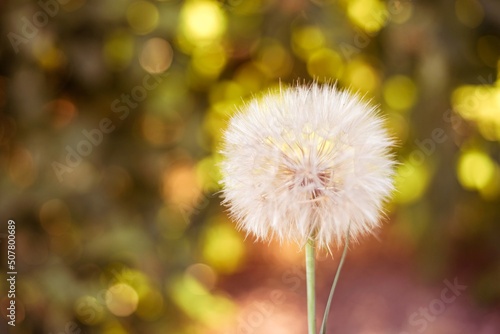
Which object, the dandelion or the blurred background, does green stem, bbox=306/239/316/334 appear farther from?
the blurred background

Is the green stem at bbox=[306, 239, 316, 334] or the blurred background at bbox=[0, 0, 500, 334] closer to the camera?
the green stem at bbox=[306, 239, 316, 334]

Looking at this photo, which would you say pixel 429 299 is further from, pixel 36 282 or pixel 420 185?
pixel 36 282

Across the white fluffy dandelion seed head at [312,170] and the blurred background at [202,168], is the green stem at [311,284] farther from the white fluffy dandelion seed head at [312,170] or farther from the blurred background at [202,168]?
the blurred background at [202,168]

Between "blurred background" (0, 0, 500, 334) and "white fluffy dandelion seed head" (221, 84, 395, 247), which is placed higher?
"blurred background" (0, 0, 500, 334)

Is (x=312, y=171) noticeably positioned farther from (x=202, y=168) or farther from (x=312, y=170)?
(x=202, y=168)

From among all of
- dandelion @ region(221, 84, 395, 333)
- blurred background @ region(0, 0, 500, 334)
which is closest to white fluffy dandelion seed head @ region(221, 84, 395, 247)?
dandelion @ region(221, 84, 395, 333)

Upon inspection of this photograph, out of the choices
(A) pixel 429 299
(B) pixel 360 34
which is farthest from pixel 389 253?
(B) pixel 360 34
